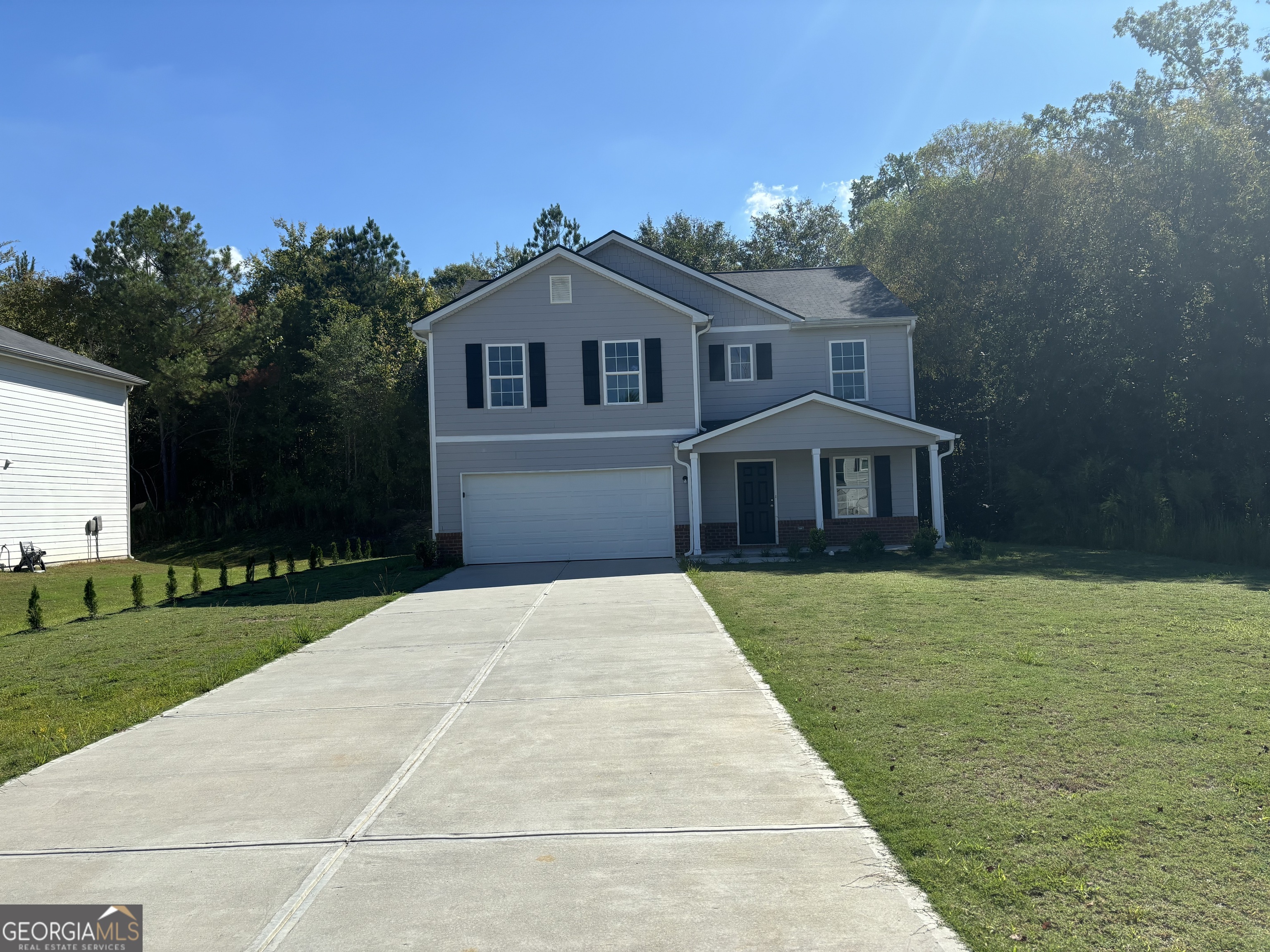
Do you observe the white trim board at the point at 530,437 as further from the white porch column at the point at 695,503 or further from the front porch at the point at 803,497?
the front porch at the point at 803,497

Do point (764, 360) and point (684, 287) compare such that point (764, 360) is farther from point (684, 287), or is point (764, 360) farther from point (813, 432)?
point (813, 432)

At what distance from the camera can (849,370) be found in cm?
2231

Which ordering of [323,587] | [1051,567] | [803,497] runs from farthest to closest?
[803,497], [323,587], [1051,567]

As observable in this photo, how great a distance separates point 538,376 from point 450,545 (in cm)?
410

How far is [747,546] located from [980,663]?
1329cm

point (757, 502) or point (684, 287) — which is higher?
point (684, 287)

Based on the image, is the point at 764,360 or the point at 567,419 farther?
the point at 764,360

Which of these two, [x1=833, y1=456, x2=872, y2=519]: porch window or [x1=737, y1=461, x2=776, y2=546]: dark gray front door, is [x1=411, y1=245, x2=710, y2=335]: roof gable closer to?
[x1=737, y1=461, x2=776, y2=546]: dark gray front door

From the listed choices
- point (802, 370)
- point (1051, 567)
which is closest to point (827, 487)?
point (802, 370)

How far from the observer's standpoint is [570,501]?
810 inches

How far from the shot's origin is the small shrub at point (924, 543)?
1892 cm

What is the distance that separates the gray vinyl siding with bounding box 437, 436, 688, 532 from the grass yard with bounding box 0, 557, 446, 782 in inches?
72.0

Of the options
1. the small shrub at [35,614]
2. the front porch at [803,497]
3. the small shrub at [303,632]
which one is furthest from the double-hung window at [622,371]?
the small shrub at [35,614]

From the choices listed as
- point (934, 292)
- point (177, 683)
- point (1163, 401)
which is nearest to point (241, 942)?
point (177, 683)
